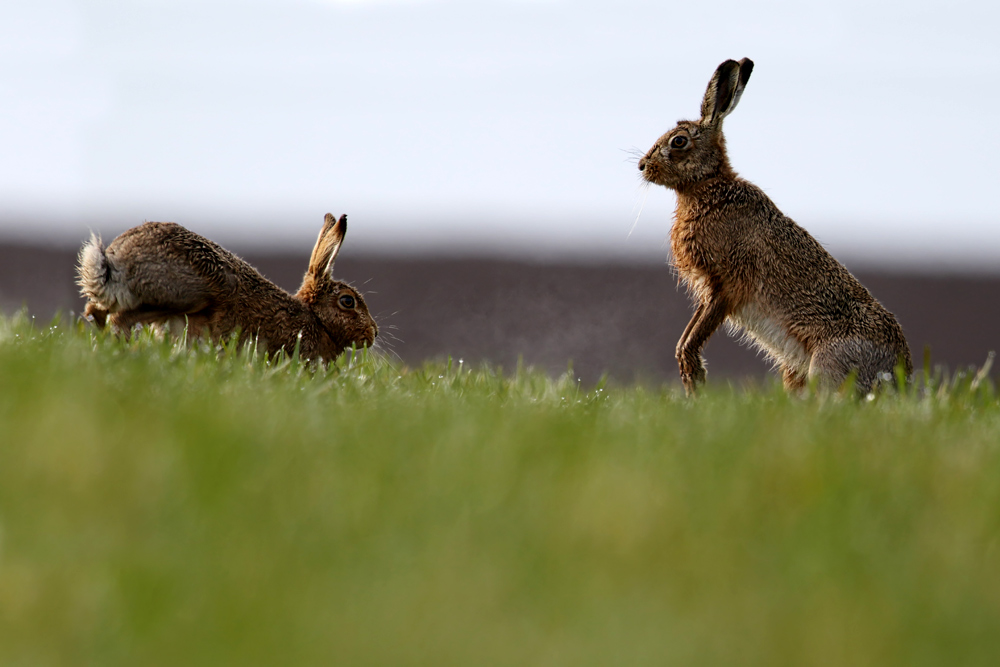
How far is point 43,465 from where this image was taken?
6.88ft

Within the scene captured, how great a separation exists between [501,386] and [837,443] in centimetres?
204

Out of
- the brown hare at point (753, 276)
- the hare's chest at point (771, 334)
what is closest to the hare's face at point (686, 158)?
the brown hare at point (753, 276)

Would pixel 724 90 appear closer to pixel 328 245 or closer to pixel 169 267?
pixel 328 245

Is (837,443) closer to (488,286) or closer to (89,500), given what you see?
(89,500)

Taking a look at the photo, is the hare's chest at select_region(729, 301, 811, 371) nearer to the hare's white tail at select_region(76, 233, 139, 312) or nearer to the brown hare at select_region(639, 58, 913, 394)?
the brown hare at select_region(639, 58, 913, 394)

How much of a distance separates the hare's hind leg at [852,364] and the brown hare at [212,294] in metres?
2.64

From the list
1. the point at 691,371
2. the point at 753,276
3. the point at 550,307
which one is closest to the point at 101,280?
the point at 691,371

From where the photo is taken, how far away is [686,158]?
5.78 metres

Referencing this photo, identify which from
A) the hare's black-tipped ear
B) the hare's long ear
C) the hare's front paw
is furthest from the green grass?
the hare's long ear

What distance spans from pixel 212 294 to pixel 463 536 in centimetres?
364

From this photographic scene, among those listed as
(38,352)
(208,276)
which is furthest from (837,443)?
(208,276)

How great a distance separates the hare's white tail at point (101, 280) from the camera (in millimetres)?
4910

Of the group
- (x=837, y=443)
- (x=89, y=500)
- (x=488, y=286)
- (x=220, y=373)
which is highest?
(x=488, y=286)

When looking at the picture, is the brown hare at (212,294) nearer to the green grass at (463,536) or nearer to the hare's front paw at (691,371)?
the hare's front paw at (691,371)
